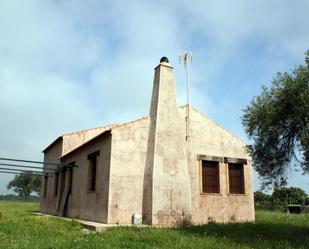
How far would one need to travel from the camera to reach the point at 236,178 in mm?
18250

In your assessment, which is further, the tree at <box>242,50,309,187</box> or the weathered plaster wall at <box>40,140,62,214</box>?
the weathered plaster wall at <box>40,140,62,214</box>

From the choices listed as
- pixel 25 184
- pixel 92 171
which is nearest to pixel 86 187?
pixel 92 171

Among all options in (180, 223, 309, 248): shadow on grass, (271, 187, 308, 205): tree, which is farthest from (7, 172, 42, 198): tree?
(180, 223, 309, 248): shadow on grass

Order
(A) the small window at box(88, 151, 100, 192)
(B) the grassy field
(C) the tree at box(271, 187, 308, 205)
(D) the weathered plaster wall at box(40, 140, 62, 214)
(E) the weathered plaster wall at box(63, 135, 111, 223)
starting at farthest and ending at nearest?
(C) the tree at box(271, 187, 308, 205)
(D) the weathered plaster wall at box(40, 140, 62, 214)
(A) the small window at box(88, 151, 100, 192)
(E) the weathered plaster wall at box(63, 135, 111, 223)
(B) the grassy field

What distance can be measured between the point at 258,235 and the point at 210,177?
5674mm

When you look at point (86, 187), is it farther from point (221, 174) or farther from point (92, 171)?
point (221, 174)

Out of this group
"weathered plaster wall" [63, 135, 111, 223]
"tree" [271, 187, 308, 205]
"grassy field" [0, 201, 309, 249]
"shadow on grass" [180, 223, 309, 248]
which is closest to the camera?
"grassy field" [0, 201, 309, 249]

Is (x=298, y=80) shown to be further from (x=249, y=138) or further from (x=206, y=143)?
(x=206, y=143)

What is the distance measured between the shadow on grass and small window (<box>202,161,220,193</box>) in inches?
132

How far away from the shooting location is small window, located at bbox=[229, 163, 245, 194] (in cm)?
1798

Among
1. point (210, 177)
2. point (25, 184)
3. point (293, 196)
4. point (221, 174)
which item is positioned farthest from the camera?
point (25, 184)

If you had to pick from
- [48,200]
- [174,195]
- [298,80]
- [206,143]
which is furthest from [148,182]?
[48,200]

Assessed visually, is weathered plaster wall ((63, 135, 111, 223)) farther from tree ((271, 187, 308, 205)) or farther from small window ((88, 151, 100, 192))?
tree ((271, 187, 308, 205))

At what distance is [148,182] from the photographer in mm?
15195
